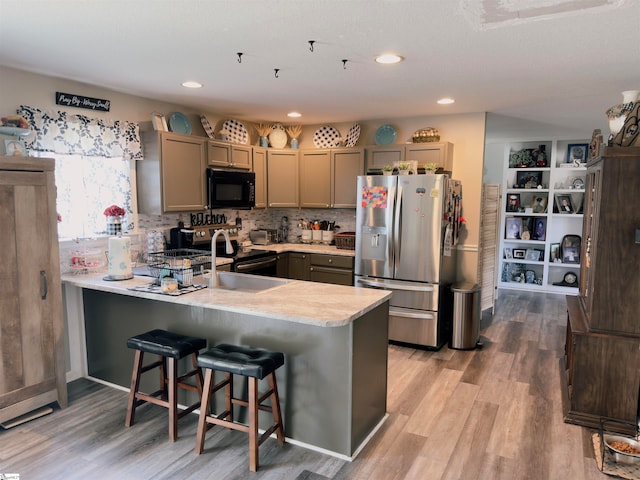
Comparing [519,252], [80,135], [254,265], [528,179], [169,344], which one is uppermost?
[80,135]

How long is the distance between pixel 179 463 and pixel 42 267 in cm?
158

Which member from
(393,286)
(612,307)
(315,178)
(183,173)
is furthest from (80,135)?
(612,307)

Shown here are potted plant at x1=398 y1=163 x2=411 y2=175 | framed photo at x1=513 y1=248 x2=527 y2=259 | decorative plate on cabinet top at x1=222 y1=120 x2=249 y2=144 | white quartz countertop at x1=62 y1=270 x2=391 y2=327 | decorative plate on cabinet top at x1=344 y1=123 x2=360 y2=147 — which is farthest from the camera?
framed photo at x1=513 y1=248 x2=527 y2=259

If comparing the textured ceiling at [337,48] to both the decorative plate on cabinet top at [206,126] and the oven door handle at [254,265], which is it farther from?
the oven door handle at [254,265]

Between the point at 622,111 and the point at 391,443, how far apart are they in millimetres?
2555

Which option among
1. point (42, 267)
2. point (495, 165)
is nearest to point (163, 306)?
point (42, 267)

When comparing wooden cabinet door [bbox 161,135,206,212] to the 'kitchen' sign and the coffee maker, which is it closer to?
the coffee maker

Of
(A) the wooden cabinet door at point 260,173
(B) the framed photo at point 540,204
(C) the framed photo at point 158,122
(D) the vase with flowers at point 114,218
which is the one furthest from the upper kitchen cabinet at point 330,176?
(B) the framed photo at point 540,204

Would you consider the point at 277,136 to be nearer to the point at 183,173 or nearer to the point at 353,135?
the point at 353,135

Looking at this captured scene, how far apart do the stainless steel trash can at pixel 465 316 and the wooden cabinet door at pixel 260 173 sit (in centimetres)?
240

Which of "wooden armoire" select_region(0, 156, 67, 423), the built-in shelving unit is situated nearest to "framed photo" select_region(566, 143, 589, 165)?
the built-in shelving unit

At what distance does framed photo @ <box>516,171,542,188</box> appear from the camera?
708 centimetres

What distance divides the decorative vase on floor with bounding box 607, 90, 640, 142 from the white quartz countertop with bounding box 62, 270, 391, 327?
184 cm

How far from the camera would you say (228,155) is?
4.78m
